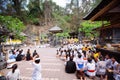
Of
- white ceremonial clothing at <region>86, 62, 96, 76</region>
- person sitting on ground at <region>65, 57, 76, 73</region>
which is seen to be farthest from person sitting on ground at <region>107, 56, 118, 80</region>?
person sitting on ground at <region>65, 57, 76, 73</region>

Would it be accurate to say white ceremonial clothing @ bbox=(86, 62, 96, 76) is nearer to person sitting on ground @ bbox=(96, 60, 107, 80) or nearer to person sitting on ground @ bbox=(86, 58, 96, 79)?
person sitting on ground @ bbox=(86, 58, 96, 79)

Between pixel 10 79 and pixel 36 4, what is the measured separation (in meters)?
47.6

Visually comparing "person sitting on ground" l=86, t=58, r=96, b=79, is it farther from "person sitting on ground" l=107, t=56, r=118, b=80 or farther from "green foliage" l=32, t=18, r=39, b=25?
"green foliage" l=32, t=18, r=39, b=25

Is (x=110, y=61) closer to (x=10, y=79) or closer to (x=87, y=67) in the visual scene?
(x=87, y=67)

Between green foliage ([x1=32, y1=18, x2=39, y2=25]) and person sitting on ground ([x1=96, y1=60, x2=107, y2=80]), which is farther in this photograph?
green foliage ([x1=32, y1=18, x2=39, y2=25])

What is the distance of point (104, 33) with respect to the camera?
16375mm

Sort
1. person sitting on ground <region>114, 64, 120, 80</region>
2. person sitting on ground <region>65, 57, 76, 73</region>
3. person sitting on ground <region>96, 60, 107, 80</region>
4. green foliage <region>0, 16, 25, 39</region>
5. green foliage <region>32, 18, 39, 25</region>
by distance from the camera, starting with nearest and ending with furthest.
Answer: person sitting on ground <region>114, 64, 120, 80</region> < person sitting on ground <region>96, 60, 107, 80</region> < person sitting on ground <region>65, 57, 76, 73</region> < green foliage <region>0, 16, 25, 39</region> < green foliage <region>32, 18, 39, 25</region>

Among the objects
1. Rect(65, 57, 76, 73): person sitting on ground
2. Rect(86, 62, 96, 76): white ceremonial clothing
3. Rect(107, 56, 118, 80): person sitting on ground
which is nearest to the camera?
Rect(107, 56, 118, 80): person sitting on ground

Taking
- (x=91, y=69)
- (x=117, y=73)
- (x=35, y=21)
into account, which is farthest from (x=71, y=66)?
(x=35, y=21)

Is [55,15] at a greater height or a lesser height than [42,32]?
greater

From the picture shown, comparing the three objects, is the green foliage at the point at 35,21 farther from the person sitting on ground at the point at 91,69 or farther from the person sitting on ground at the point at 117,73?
the person sitting on ground at the point at 117,73

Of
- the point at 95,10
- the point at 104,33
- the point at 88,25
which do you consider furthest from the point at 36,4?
the point at 95,10

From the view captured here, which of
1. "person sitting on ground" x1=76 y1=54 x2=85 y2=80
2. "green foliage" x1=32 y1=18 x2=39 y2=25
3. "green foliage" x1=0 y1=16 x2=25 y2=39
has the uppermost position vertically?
"green foliage" x1=32 y1=18 x2=39 y2=25

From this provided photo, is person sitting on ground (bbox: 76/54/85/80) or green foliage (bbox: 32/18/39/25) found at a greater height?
green foliage (bbox: 32/18/39/25)
